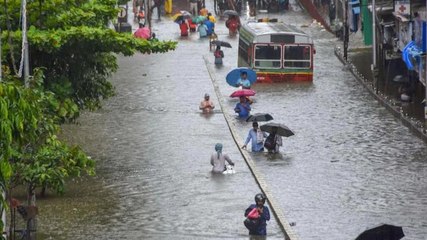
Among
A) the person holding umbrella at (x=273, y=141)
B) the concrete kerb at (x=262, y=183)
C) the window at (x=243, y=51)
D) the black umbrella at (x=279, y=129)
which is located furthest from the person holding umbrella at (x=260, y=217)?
the window at (x=243, y=51)

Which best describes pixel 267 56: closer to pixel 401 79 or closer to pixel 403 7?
pixel 403 7

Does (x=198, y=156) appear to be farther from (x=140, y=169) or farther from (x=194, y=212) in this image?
(x=194, y=212)

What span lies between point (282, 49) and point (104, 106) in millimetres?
6945

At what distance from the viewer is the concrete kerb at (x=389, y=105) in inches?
1426

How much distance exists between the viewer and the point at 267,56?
4744 centimetres

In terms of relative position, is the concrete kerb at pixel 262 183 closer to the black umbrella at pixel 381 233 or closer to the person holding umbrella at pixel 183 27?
the black umbrella at pixel 381 233

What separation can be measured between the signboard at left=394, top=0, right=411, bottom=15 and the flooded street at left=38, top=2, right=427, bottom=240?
2862mm

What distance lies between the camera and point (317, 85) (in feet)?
155

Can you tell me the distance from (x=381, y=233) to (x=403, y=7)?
2567 centimetres

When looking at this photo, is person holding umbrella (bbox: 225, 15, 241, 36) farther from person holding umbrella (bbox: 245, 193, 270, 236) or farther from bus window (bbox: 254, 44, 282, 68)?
person holding umbrella (bbox: 245, 193, 270, 236)

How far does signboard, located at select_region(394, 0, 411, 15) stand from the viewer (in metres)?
44.9

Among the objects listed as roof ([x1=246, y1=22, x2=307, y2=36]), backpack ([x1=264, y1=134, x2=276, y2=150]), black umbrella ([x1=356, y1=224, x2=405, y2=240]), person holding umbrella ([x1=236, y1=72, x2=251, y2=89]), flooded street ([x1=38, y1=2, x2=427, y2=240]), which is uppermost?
roof ([x1=246, y1=22, x2=307, y2=36])

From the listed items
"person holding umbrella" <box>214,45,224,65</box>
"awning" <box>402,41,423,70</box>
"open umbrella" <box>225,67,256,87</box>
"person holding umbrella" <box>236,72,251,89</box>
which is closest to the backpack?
"awning" <box>402,41,423,70</box>

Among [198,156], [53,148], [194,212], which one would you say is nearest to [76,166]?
[53,148]
